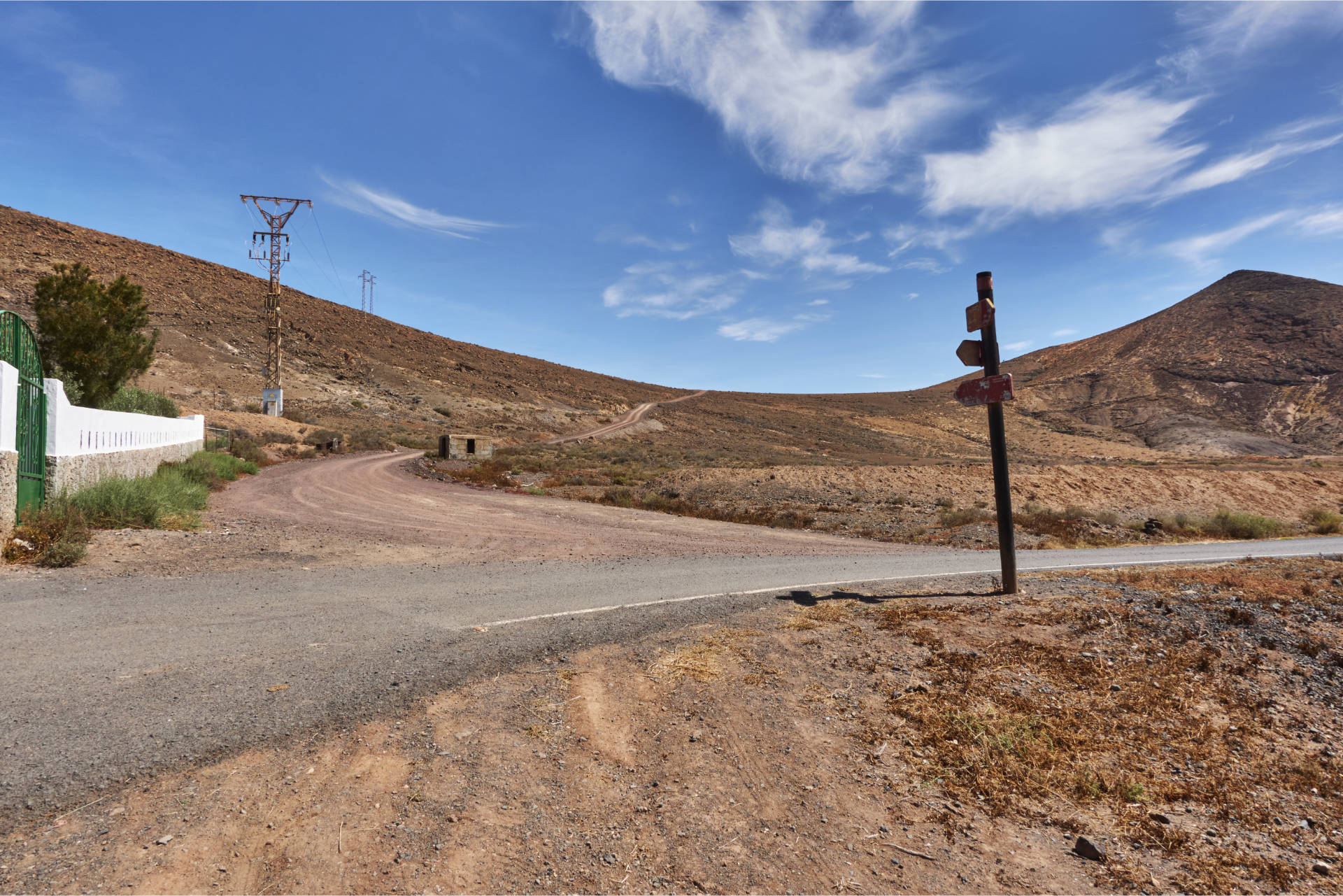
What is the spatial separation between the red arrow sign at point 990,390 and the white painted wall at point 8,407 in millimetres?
12935

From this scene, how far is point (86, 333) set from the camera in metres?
25.8

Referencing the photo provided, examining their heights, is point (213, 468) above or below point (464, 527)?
above

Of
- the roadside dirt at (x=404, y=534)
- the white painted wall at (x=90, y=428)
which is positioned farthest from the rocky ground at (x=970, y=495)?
the white painted wall at (x=90, y=428)

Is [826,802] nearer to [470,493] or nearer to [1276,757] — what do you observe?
[1276,757]

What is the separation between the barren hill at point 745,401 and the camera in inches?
2382

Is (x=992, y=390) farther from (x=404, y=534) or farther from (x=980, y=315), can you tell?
(x=404, y=534)

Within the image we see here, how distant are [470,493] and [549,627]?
16.7 meters

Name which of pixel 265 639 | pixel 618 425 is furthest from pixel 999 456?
pixel 618 425

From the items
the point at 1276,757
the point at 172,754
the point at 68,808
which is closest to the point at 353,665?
the point at 172,754

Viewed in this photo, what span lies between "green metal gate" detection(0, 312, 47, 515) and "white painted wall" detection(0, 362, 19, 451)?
0.55 ft

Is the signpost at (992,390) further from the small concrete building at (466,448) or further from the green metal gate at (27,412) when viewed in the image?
the small concrete building at (466,448)

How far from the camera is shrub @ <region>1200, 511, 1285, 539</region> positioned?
67.0ft

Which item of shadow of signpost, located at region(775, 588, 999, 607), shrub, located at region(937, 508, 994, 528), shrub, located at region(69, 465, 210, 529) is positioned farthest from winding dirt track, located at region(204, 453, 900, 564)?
shrub, located at region(937, 508, 994, 528)

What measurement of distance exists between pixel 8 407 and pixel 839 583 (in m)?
12.2
